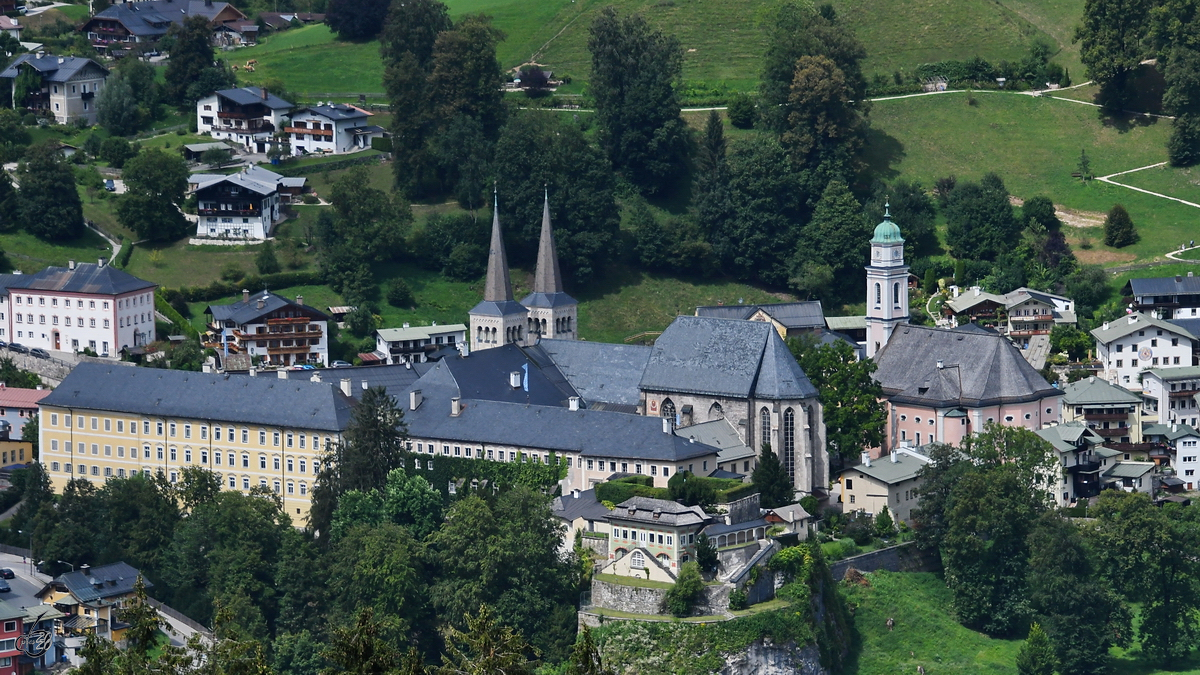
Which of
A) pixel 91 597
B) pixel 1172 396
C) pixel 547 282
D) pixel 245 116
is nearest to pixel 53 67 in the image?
pixel 245 116

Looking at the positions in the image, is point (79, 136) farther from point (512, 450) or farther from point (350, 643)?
point (350, 643)

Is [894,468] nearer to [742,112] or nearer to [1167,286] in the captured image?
[1167,286]

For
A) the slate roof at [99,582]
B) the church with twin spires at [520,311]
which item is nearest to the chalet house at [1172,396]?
the church with twin spires at [520,311]

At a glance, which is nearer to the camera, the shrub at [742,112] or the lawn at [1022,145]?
the lawn at [1022,145]

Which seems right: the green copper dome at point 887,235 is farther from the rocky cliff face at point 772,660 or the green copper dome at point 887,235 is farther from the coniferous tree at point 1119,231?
the rocky cliff face at point 772,660

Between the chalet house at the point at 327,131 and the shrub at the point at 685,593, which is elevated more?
the chalet house at the point at 327,131

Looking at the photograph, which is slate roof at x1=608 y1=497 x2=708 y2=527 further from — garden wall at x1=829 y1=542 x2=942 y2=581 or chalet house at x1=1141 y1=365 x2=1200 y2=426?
chalet house at x1=1141 y1=365 x2=1200 y2=426
